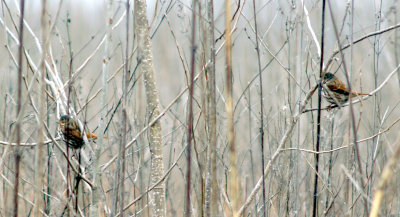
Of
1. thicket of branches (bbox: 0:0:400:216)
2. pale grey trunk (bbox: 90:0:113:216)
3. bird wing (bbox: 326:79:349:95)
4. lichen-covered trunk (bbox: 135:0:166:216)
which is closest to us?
thicket of branches (bbox: 0:0:400:216)

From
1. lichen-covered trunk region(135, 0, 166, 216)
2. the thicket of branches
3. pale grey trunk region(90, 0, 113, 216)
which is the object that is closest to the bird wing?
the thicket of branches

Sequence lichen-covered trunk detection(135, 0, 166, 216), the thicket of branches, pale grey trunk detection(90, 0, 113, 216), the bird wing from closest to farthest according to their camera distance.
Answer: the thicket of branches
pale grey trunk detection(90, 0, 113, 216)
lichen-covered trunk detection(135, 0, 166, 216)
the bird wing

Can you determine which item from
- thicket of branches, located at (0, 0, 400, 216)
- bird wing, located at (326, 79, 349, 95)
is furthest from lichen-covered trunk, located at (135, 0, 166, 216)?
bird wing, located at (326, 79, 349, 95)

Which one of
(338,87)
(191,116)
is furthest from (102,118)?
(338,87)

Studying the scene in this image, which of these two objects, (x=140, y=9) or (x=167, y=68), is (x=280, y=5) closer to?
(x=140, y=9)

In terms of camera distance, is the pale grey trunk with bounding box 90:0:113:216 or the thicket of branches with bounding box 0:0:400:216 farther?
the pale grey trunk with bounding box 90:0:113:216

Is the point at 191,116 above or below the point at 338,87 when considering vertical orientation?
below

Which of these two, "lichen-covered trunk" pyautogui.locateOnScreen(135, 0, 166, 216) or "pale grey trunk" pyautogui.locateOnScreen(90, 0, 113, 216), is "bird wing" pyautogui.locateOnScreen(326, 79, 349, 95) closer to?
"lichen-covered trunk" pyautogui.locateOnScreen(135, 0, 166, 216)

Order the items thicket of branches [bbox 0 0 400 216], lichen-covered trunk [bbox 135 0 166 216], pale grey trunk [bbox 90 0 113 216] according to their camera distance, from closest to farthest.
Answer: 1. thicket of branches [bbox 0 0 400 216]
2. pale grey trunk [bbox 90 0 113 216]
3. lichen-covered trunk [bbox 135 0 166 216]

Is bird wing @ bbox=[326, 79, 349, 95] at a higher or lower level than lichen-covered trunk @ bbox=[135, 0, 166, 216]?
higher

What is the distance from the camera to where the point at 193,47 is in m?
1.94

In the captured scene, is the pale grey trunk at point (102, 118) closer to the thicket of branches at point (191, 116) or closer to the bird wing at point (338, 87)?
the thicket of branches at point (191, 116)

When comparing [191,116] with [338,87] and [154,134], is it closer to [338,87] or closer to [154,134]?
[154,134]

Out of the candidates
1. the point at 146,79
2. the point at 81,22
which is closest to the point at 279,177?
the point at 146,79
